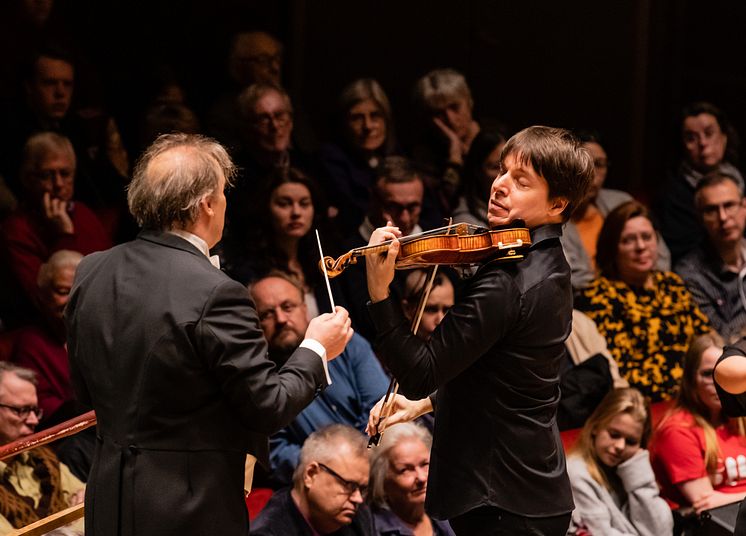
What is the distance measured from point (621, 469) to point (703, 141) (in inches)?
90.3

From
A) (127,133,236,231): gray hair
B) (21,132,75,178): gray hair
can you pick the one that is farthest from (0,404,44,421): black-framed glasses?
(127,133,236,231): gray hair

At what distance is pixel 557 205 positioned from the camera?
7.77 feet

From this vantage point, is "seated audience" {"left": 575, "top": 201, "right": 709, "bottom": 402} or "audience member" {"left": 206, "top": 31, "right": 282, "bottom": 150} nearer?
"seated audience" {"left": 575, "top": 201, "right": 709, "bottom": 402}

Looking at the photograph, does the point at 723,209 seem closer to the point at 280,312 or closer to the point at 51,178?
the point at 280,312

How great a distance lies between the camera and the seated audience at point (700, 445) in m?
4.09

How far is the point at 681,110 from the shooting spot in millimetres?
6227

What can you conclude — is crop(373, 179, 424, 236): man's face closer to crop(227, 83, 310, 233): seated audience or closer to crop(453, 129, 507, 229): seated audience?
crop(453, 129, 507, 229): seated audience

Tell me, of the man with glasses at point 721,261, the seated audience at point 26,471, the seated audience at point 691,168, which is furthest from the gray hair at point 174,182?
the seated audience at point 691,168

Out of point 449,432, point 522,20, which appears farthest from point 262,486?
point 522,20

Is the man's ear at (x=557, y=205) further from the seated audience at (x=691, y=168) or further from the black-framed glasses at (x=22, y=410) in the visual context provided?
the seated audience at (x=691, y=168)

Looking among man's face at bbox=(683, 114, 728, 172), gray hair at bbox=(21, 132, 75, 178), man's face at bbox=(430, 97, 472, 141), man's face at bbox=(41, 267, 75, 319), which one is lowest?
man's face at bbox=(41, 267, 75, 319)

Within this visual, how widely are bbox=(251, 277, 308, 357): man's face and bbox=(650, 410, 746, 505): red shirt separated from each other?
1.28m

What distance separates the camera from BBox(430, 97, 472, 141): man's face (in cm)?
530

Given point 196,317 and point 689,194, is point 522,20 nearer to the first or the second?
point 689,194
